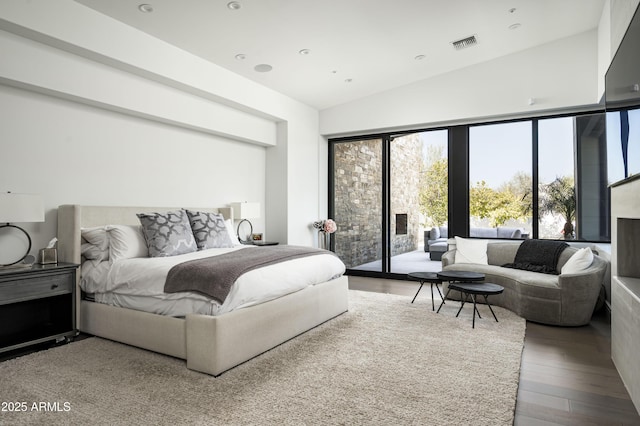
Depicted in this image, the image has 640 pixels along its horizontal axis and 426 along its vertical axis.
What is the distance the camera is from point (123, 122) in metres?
4.24

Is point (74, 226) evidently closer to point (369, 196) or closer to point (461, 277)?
point (461, 277)

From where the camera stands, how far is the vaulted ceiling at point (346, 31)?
380cm

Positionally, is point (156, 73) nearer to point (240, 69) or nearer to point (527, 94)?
point (240, 69)

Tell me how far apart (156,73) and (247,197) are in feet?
7.67

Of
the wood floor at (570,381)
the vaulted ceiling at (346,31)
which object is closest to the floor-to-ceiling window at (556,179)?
the vaulted ceiling at (346,31)

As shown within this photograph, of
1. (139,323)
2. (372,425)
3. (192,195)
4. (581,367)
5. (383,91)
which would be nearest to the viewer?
(372,425)

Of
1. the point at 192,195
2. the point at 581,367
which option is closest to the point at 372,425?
the point at 581,367

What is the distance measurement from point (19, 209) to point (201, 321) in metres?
1.77

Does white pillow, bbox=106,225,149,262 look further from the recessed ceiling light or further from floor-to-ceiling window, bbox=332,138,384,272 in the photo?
floor-to-ceiling window, bbox=332,138,384,272

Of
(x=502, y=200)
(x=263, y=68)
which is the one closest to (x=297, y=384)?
(x=263, y=68)

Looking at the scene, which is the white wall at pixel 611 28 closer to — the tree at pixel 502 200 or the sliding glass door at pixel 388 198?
the tree at pixel 502 200

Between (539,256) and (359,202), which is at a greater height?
(359,202)

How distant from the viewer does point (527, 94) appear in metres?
5.31

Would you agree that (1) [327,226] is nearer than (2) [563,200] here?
No
